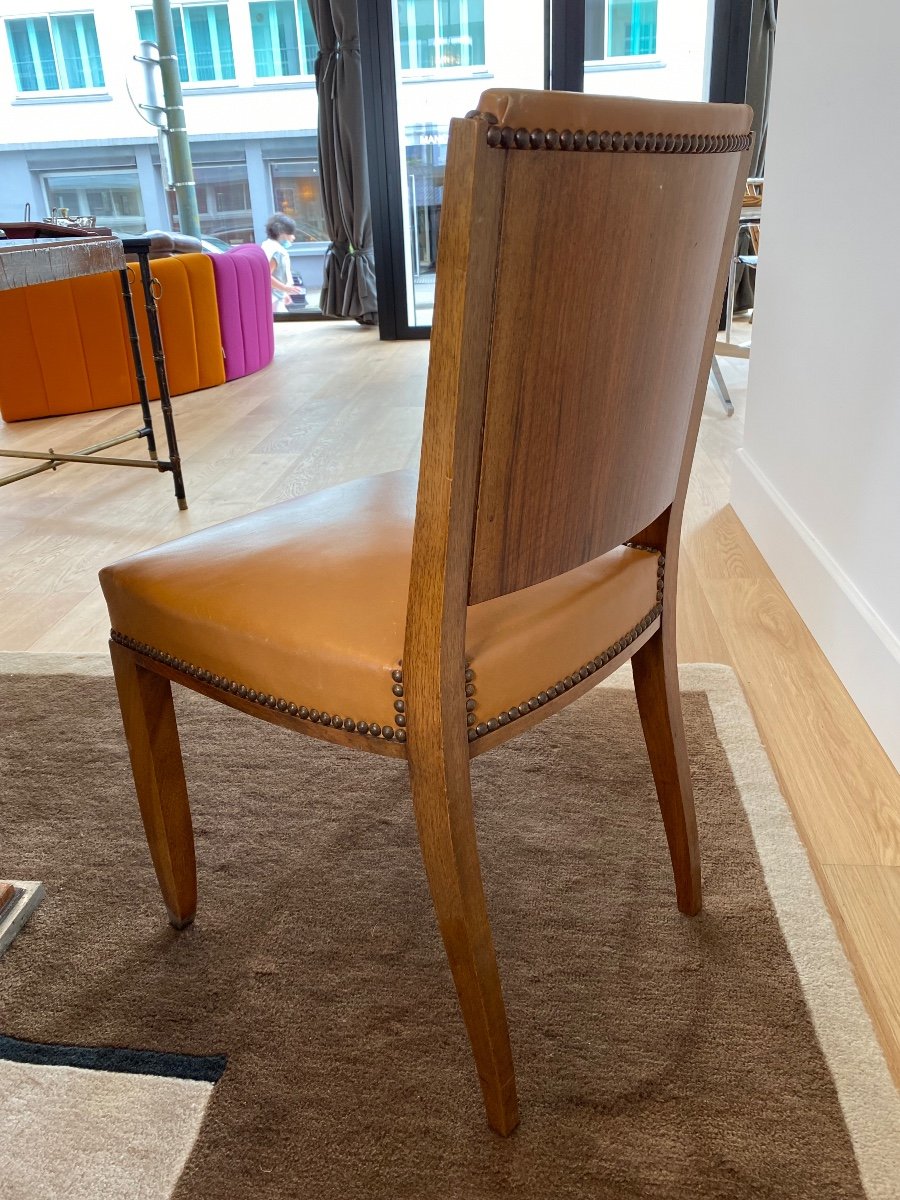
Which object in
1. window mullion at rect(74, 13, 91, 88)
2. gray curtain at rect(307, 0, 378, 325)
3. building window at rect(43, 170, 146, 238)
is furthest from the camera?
building window at rect(43, 170, 146, 238)

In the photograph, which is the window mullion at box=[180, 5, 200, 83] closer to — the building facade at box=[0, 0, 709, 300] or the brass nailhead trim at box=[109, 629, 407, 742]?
the building facade at box=[0, 0, 709, 300]

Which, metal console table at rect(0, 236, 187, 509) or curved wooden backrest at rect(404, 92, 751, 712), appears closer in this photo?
curved wooden backrest at rect(404, 92, 751, 712)

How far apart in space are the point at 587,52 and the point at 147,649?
204 inches

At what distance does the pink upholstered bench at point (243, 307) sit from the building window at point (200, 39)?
2.94m

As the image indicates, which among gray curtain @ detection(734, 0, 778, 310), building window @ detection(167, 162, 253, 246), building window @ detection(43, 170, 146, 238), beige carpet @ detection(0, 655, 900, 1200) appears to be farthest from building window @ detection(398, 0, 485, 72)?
beige carpet @ detection(0, 655, 900, 1200)

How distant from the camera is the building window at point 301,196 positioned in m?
6.64

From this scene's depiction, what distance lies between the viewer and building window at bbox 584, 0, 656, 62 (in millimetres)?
4898

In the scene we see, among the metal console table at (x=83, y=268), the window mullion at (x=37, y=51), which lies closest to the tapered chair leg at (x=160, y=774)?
the metal console table at (x=83, y=268)

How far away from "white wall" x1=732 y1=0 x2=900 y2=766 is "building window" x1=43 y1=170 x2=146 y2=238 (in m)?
6.09

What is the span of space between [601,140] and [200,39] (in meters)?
7.28

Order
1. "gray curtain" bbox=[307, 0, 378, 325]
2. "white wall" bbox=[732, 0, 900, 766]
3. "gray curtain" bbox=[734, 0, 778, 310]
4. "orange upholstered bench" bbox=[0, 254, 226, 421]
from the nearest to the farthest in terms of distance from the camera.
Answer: "white wall" bbox=[732, 0, 900, 766]
"orange upholstered bench" bbox=[0, 254, 226, 421]
"gray curtain" bbox=[734, 0, 778, 310]
"gray curtain" bbox=[307, 0, 378, 325]

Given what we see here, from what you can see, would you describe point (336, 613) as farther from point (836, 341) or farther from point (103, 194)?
point (103, 194)

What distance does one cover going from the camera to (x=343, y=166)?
5488mm

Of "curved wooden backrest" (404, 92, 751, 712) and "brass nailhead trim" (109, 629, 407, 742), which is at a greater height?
"curved wooden backrest" (404, 92, 751, 712)
